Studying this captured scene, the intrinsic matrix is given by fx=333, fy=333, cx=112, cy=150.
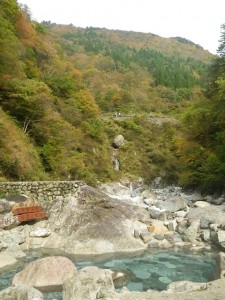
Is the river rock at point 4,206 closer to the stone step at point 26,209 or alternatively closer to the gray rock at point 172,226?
the stone step at point 26,209

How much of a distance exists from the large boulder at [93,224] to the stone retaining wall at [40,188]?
494mm

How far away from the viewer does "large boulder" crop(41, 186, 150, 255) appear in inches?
446

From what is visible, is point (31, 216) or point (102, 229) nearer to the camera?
point (102, 229)

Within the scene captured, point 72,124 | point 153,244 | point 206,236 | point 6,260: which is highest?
point 72,124

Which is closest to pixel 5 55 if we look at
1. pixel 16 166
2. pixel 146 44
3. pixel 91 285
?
pixel 16 166

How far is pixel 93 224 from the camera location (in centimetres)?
1202

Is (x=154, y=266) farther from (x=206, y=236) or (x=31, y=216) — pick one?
(x=31, y=216)

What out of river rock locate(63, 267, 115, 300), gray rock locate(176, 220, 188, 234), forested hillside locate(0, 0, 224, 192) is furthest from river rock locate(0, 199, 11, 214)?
gray rock locate(176, 220, 188, 234)

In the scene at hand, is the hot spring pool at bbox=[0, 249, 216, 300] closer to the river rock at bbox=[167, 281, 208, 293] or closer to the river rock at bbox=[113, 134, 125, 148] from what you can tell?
the river rock at bbox=[167, 281, 208, 293]

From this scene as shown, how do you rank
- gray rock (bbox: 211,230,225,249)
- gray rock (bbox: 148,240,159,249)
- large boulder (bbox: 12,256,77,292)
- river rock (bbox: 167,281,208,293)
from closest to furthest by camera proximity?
1. river rock (bbox: 167,281,208,293)
2. large boulder (bbox: 12,256,77,292)
3. gray rock (bbox: 211,230,225,249)
4. gray rock (bbox: 148,240,159,249)

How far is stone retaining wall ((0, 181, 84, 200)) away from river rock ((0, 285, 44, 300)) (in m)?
6.09

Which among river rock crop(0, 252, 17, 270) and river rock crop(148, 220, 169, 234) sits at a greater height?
river rock crop(148, 220, 169, 234)

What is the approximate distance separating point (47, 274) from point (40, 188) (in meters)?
5.48

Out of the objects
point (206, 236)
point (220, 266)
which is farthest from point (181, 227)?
point (220, 266)
